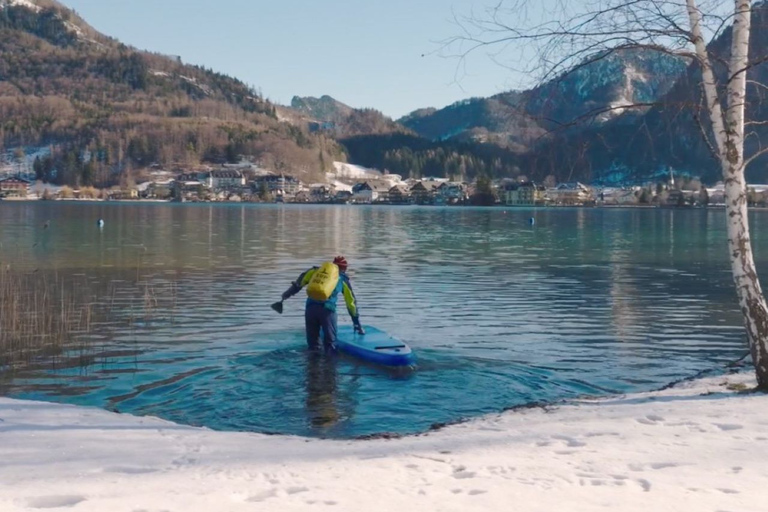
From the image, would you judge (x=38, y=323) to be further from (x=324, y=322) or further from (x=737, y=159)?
(x=737, y=159)

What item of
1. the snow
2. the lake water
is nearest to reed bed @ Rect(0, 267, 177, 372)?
the lake water

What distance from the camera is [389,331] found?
2198cm

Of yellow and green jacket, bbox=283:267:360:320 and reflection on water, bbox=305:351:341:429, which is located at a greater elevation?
yellow and green jacket, bbox=283:267:360:320

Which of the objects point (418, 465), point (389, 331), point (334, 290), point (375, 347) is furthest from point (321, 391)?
point (389, 331)

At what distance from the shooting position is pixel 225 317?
78.6 feet

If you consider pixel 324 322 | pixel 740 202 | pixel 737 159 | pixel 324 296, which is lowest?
pixel 324 322

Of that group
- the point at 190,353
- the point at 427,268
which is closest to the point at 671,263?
the point at 427,268

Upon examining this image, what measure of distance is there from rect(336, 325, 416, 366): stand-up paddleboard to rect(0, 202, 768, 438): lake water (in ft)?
0.90

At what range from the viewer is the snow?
6980 millimetres

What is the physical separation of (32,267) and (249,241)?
25286mm

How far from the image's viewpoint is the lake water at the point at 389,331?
1412cm

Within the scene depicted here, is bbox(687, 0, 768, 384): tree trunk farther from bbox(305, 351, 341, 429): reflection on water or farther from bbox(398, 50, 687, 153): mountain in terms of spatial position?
bbox(305, 351, 341, 429): reflection on water

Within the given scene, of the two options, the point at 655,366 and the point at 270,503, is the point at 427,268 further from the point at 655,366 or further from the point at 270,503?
the point at 270,503

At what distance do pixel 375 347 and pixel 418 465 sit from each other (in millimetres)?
8691
